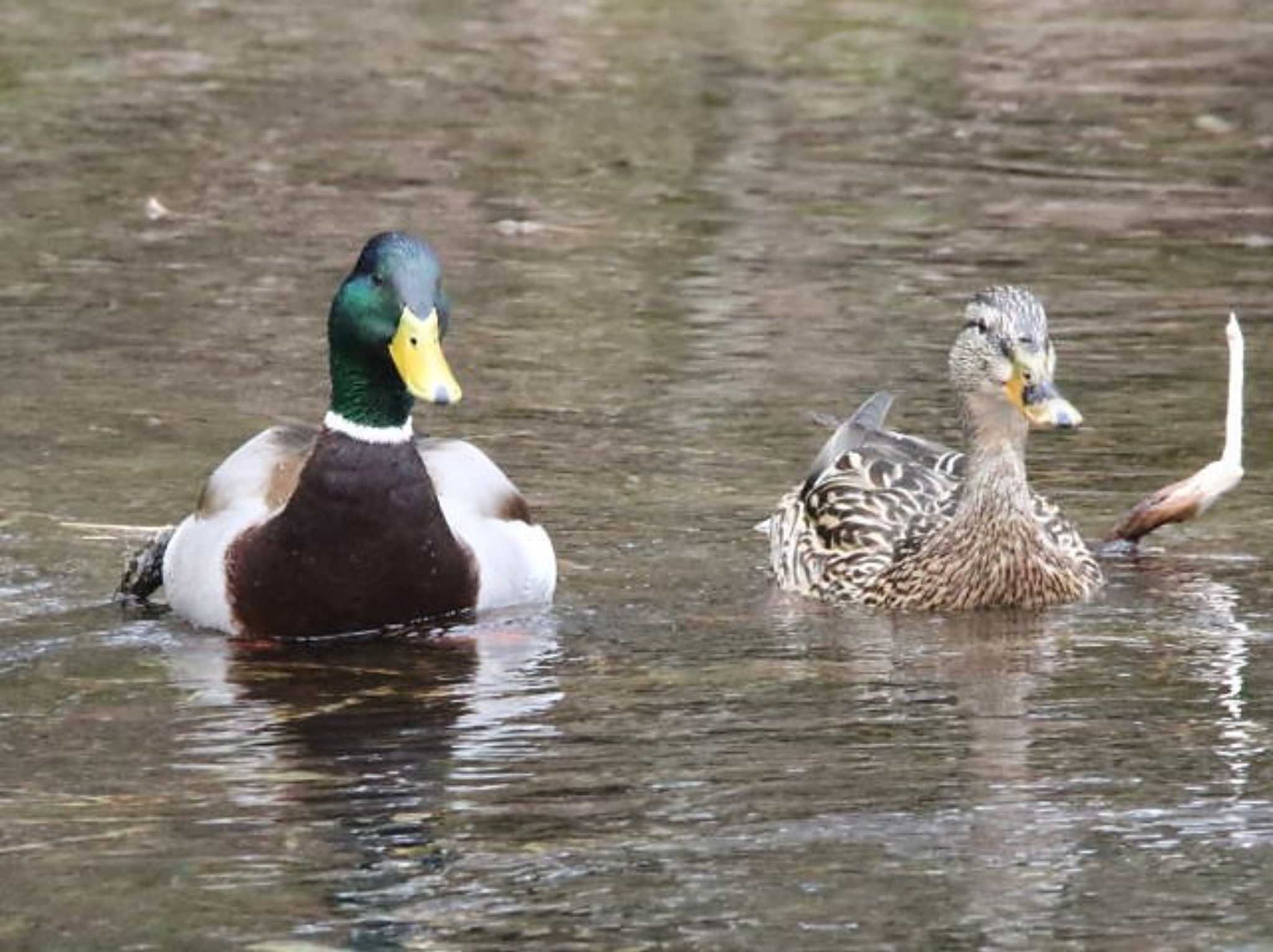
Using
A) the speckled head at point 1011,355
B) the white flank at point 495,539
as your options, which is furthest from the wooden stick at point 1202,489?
the white flank at point 495,539

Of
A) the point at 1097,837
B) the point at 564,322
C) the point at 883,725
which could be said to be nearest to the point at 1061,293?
the point at 564,322

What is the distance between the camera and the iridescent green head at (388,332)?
970 cm

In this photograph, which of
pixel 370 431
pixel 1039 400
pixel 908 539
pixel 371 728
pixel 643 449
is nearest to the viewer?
pixel 371 728

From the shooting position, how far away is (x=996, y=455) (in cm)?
1010

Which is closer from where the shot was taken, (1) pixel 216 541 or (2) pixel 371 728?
(2) pixel 371 728

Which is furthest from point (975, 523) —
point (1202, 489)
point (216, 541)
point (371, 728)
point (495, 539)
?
point (371, 728)

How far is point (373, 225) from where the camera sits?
1603cm

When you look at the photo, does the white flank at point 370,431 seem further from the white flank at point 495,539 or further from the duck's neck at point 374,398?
the white flank at point 495,539

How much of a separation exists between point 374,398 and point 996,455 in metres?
1.70

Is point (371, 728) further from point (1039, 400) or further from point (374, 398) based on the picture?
point (1039, 400)

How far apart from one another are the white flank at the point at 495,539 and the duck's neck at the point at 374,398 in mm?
263

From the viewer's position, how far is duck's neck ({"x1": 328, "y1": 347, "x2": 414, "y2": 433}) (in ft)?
32.5

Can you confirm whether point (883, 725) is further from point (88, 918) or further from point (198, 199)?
point (198, 199)

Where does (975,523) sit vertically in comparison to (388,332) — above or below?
below
